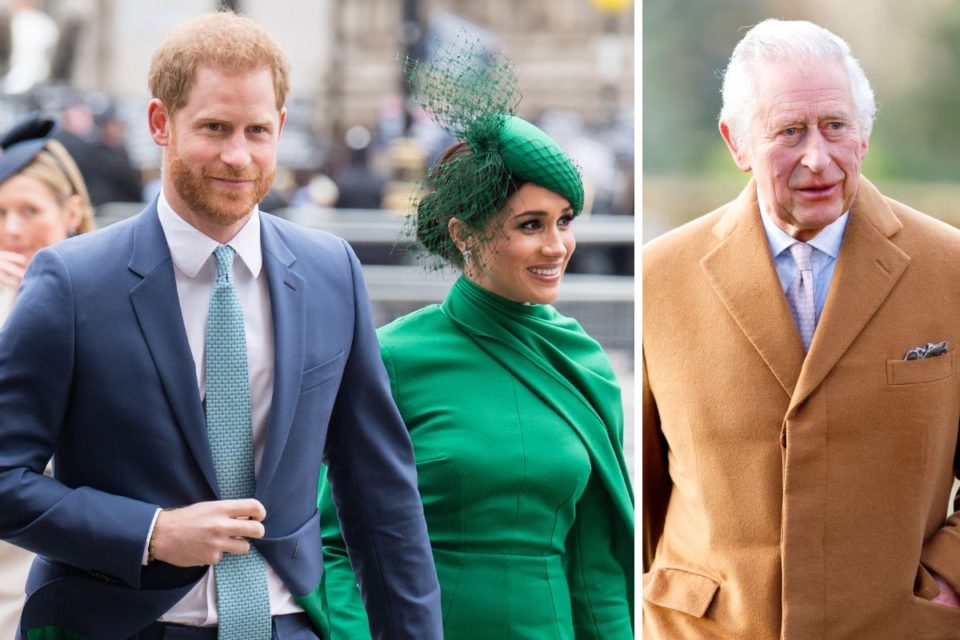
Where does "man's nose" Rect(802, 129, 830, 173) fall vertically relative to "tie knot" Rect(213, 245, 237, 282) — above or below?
above

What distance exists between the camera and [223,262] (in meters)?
2.92

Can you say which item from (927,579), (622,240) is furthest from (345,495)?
(622,240)

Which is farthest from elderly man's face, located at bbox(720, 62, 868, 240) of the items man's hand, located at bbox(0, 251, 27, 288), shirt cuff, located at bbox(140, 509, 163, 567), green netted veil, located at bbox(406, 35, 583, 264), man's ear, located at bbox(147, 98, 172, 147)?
man's hand, located at bbox(0, 251, 27, 288)

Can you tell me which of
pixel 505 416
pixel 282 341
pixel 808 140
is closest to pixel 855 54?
pixel 808 140

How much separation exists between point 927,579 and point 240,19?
186 cm

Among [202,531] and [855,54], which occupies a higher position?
[855,54]

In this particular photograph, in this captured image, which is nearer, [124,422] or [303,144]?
[124,422]

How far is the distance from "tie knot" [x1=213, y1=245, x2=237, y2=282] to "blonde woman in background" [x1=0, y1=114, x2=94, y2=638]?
1.67 metres

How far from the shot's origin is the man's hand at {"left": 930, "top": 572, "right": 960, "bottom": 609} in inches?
135

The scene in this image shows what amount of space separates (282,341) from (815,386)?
1162mm

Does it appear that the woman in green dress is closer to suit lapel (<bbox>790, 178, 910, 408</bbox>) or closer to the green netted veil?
the green netted veil

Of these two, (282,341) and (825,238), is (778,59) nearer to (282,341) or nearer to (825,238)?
(825,238)

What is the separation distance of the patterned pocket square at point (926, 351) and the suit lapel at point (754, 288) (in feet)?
0.75

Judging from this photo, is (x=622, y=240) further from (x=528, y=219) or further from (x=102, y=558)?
(x=102, y=558)
